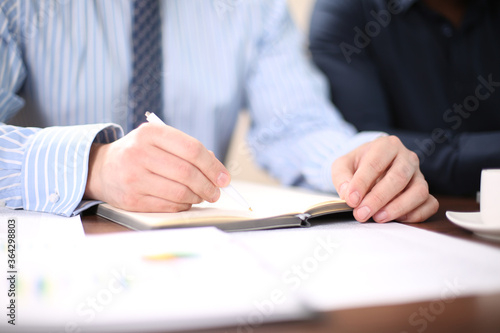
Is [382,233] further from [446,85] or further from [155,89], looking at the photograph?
[446,85]

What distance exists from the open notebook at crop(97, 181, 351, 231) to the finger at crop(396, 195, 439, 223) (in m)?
0.09

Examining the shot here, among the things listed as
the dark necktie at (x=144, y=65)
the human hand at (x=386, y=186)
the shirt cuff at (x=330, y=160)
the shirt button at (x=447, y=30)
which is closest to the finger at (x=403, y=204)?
the human hand at (x=386, y=186)

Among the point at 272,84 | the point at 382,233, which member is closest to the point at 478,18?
the point at 272,84

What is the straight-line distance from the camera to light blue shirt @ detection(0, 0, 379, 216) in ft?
2.38

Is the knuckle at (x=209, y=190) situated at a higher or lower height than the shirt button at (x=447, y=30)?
lower

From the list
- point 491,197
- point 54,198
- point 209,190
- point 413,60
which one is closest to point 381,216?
point 491,197

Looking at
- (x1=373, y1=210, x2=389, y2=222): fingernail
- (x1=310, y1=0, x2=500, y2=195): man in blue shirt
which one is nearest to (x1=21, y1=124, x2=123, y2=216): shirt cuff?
(x1=373, y1=210, x2=389, y2=222): fingernail

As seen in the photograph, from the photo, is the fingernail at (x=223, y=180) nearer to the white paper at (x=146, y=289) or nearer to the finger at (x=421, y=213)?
the white paper at (x=146, y=289)

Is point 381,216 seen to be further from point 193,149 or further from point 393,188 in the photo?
point 193,149

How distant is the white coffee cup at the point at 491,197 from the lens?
0.58m

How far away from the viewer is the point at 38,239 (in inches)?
20.0

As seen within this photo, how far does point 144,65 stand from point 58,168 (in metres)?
0.42

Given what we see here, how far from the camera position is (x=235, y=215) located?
0.60m

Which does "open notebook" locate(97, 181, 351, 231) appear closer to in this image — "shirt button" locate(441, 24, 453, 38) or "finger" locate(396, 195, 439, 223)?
"finger" locate(396, 195, 439, 223)
